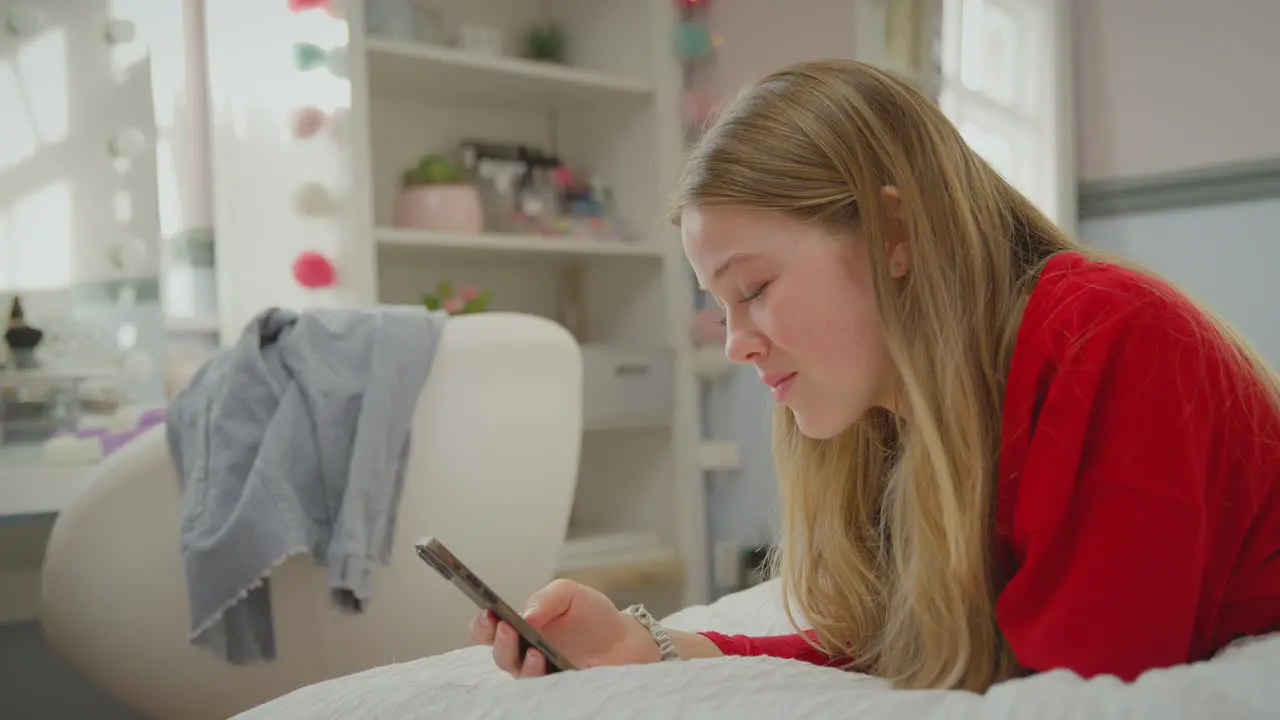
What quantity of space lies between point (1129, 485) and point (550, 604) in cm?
47

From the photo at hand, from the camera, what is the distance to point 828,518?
41.7 inches

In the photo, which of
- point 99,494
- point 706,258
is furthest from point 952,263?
point 99,494

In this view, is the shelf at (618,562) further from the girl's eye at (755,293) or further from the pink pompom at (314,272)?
the girl's eye at (755,293)

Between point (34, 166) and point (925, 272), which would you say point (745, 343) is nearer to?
point (925, 272)

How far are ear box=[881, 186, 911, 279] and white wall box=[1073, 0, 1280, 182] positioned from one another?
1.73m

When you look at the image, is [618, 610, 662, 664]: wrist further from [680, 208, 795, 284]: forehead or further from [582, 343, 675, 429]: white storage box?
[582, 343, 675, 429]: white storage box

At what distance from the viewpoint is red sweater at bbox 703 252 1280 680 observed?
71cm

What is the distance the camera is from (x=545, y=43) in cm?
300

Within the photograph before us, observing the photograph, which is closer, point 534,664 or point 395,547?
point 534,664

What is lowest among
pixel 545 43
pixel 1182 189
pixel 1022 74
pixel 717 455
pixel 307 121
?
pixel 717 455

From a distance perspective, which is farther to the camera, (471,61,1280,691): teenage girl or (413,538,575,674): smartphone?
(413,538,575,674): smartphone

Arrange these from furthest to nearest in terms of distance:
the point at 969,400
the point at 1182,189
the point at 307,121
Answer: the point at 307,121 → the point at 1182,189 → the point at 969,400

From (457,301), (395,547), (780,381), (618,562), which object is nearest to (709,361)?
(618,562)

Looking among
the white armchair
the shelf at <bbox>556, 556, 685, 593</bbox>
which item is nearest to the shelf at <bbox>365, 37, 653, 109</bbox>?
the white armchair
